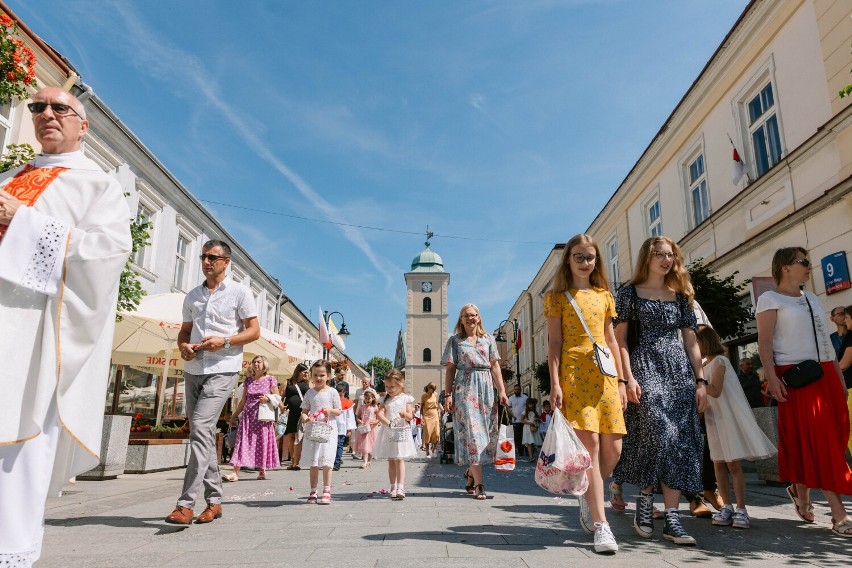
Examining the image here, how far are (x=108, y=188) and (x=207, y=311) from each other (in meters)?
2.23

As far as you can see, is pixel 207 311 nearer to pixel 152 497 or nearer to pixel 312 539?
pixel 312 539

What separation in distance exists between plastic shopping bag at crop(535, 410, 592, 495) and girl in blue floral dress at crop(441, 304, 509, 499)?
249cm

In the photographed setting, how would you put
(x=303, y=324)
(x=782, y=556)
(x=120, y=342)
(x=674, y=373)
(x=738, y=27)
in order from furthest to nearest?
1. (x=303, y=324)
2. (x=738, y=27)
3. (x=120, y=342)
4. (x=674, y=373)
5. (x=782, y=556)

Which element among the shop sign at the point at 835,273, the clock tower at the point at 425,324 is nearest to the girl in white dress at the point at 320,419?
the shop sign at the point at 835,273

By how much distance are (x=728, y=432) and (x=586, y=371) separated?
1.63 meters


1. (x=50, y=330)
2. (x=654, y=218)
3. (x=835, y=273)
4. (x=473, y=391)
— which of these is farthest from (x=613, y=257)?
(x=50, y=330)

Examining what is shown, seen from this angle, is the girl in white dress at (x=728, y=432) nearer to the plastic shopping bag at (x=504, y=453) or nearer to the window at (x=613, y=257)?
the plastic shopping bag at (x=504, y=453)

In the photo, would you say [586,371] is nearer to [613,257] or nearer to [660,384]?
[660,384]

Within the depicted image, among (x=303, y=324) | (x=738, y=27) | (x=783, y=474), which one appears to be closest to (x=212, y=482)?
(x=783, y=474)

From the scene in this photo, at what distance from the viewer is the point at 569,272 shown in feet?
13.0

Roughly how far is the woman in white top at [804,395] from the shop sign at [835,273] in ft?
20.8

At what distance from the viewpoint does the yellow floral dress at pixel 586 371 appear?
11.5 ft

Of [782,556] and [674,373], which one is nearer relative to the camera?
[782,556]

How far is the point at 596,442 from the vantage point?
350cm
